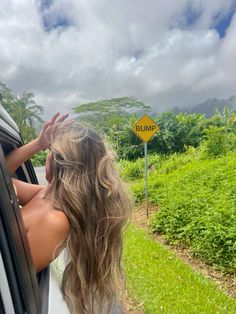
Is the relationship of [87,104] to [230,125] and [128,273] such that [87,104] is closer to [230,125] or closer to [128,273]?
[230,125]

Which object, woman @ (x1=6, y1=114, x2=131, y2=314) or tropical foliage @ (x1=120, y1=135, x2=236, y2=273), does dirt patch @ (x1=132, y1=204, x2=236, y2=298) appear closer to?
tropical foliage @ (x1=120, y1=135, x2=236, y2=273)

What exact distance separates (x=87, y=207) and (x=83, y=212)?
0.03m

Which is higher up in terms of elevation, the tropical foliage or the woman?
the woman

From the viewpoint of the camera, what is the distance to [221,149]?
42.9 ft

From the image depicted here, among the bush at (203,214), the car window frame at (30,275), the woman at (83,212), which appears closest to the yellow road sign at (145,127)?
the bush at (203,214)

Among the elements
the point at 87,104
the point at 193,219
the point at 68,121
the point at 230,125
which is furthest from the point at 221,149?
the point at 87,104

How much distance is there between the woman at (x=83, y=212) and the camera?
144cm

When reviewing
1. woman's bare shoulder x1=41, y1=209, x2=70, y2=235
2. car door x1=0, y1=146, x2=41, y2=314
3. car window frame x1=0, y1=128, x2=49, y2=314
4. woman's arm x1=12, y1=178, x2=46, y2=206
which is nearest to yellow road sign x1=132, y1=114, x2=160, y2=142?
car window frame x1=0, y1=128, x2=49, y2=314

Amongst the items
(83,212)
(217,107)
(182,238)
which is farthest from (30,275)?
(217,107)

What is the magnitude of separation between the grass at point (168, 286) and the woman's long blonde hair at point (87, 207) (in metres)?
2.04

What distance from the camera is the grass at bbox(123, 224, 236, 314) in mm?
3410

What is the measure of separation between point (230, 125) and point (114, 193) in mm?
16170

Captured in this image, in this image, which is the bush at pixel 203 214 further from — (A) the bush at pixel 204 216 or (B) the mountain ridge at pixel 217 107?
(B) the mountain ridge at pixel 217 107

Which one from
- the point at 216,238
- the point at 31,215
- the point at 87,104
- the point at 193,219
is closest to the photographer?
the point at 31,215
